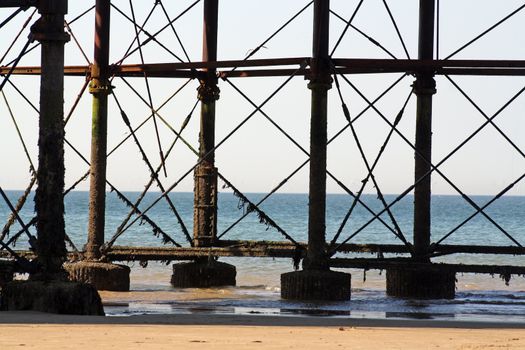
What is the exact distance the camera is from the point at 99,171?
2297cm

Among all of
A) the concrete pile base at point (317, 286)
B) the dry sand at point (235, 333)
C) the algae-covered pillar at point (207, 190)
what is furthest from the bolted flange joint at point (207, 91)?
the dry sand at point (235, 333)

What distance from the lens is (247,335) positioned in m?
13.0

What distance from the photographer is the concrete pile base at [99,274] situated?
22734mm

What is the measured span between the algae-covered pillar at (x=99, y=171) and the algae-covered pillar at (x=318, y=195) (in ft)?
9.93

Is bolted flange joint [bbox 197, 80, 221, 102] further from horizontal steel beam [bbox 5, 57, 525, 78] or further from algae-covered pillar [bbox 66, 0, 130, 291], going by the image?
algae-covered pillar [bbox 66, 0, 130, 291]

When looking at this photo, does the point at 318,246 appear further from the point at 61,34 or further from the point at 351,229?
the point at 351,229

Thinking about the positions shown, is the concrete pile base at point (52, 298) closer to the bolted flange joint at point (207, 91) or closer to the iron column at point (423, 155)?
the iron column at point (423, 155)

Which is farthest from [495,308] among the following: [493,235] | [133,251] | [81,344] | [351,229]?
[351,229]

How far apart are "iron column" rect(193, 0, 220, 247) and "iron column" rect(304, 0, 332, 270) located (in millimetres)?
3896

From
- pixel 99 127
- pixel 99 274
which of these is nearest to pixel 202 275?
pixel 99 274

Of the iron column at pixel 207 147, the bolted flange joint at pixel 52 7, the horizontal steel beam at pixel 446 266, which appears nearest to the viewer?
the bolted flange joint at pixel 52 7

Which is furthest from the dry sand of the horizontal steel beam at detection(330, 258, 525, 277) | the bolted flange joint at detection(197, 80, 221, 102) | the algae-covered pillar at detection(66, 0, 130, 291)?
the bolted flange joint at detection(197, 80, 221, 102)

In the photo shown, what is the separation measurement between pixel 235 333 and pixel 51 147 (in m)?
4.73

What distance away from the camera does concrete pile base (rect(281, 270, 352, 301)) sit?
830 inches
